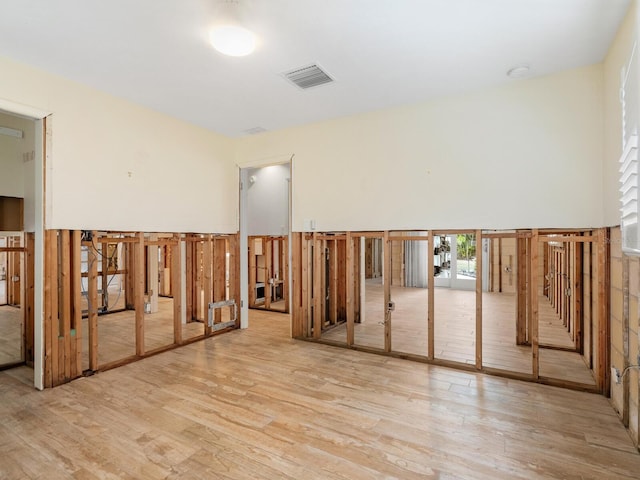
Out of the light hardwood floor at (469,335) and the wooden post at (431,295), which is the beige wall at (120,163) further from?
the wooden post at (431,295)

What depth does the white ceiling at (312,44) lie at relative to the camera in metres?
2.45

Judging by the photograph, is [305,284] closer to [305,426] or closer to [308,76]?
[305,426]

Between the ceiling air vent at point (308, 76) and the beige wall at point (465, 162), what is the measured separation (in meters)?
1.08

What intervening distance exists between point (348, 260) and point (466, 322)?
109 inches

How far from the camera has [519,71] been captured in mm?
3336

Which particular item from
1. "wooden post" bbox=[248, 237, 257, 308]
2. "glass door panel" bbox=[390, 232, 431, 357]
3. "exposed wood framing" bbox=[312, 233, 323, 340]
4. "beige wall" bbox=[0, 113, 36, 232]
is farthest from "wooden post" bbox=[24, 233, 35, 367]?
"glass door panel" bbox=[390, 232, 431, 357]

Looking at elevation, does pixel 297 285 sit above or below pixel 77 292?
below

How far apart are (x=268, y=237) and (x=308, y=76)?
14.7 feet

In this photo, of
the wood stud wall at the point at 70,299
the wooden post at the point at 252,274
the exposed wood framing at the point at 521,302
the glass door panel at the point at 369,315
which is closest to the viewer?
the wood stud wall at the point at 70,299

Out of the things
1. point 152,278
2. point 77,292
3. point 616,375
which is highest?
point 77,292

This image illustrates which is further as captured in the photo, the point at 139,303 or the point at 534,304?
the point at 139,303

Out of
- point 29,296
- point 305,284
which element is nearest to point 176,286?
point 29,296

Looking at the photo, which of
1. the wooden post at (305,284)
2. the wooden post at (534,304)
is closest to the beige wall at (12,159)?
the wooden post at (305,284)

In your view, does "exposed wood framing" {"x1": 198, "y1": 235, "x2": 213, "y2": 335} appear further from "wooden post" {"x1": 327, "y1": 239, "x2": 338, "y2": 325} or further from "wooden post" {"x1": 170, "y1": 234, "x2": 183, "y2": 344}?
"wooden post" {"x1": 327, "y1": 239, "x2": 338, "y2": 325}
